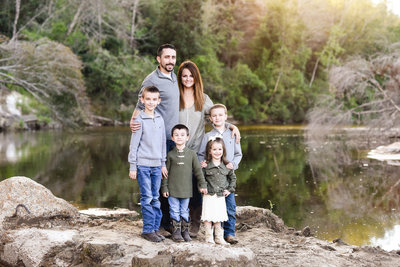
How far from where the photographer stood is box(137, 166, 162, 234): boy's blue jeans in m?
5.03

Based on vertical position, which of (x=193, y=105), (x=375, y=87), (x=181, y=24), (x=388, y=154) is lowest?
(x=388, y=154)

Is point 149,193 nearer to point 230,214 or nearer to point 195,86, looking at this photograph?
point 230,214

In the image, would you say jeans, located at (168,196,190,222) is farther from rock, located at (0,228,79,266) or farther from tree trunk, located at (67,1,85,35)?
tree trunk, located at (67,1,85,35)

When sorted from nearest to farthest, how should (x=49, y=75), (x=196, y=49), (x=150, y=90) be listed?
(x=150, y=90)
(x=49, y=75)
(x=196, y=49)

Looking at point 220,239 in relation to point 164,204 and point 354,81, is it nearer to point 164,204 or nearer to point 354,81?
point 164,204

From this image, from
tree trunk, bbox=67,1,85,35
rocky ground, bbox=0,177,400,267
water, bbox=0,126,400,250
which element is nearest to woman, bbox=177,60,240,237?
rocky ground, bbox=0,177,400,267

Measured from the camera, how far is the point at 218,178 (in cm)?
520

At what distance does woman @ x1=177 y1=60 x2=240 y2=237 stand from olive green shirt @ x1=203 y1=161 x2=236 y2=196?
0.77ft

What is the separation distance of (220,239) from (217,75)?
107 feet

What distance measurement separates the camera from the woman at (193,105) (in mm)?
5348

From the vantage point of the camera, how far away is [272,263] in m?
4.62

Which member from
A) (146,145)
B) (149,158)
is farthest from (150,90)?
(149,158)

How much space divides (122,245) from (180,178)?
836 millimetres

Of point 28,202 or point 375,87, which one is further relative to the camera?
point 375,87
